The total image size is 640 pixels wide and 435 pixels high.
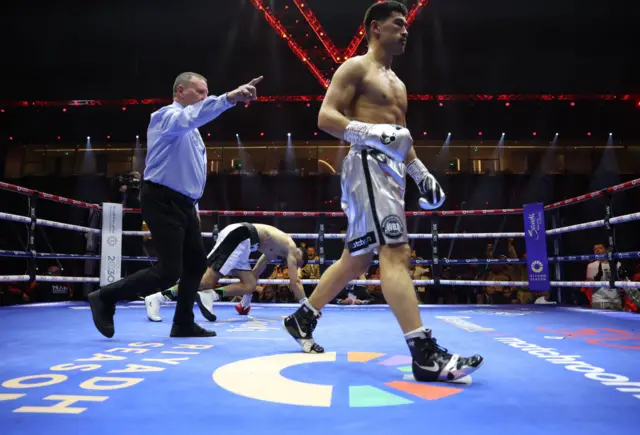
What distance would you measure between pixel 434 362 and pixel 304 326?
2.25ft

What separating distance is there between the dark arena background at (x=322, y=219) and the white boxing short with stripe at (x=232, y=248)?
0.42m

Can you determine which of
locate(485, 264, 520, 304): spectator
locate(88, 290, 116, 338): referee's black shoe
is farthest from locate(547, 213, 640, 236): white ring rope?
locate(88, 290, 116, 338): referee's black shoe

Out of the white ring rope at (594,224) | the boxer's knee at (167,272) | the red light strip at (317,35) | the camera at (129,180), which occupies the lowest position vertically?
the boxer's knee at (167,272)

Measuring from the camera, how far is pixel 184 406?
1.14 metres

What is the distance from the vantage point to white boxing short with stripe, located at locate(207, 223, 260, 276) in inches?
158

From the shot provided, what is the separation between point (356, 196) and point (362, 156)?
146mm

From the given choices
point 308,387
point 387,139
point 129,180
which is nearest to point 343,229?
point 129,180

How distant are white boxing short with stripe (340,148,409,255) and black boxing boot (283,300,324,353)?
0.37 m

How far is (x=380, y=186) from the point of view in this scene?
1748mm

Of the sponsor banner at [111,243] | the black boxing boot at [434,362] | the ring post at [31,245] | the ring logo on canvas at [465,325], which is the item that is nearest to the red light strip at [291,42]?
the sponsor banner at [111,243]

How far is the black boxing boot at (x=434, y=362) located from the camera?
143 cm

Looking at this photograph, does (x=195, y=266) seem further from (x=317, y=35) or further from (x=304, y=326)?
(x=317, y=35)

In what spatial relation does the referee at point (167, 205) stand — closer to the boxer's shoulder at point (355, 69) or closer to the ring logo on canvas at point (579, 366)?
the boxer's shoulder at point (355, 69)

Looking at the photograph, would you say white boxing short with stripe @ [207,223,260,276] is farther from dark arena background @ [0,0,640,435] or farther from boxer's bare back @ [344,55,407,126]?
boxer's bare back @ [344,55,407,126]
